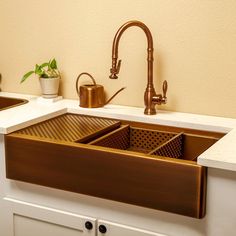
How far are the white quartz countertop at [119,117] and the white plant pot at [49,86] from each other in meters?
0.03

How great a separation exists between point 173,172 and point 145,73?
0.67 meters

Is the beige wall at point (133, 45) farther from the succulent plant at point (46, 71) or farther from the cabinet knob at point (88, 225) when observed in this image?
Answer: the cabinet knob at point (88, 225)

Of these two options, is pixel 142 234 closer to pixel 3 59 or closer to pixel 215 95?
pixel 215 95

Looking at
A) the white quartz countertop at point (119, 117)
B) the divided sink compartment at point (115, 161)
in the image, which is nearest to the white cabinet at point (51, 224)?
the divided sink compartment at point (115, 161)

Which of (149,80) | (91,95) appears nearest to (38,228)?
(91,95)

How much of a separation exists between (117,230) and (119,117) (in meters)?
0.52

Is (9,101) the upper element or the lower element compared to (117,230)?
upper

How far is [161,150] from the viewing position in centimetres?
151

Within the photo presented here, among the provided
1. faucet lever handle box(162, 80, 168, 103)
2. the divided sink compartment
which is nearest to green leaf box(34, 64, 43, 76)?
the divided sink compartment

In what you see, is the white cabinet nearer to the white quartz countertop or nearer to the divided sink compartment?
the divided sink compartment

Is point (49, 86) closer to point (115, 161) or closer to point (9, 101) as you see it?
point (9, 101)

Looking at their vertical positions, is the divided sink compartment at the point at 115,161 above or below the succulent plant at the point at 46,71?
below

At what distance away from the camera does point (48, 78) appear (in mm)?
1978

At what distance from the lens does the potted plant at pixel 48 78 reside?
198 cm
